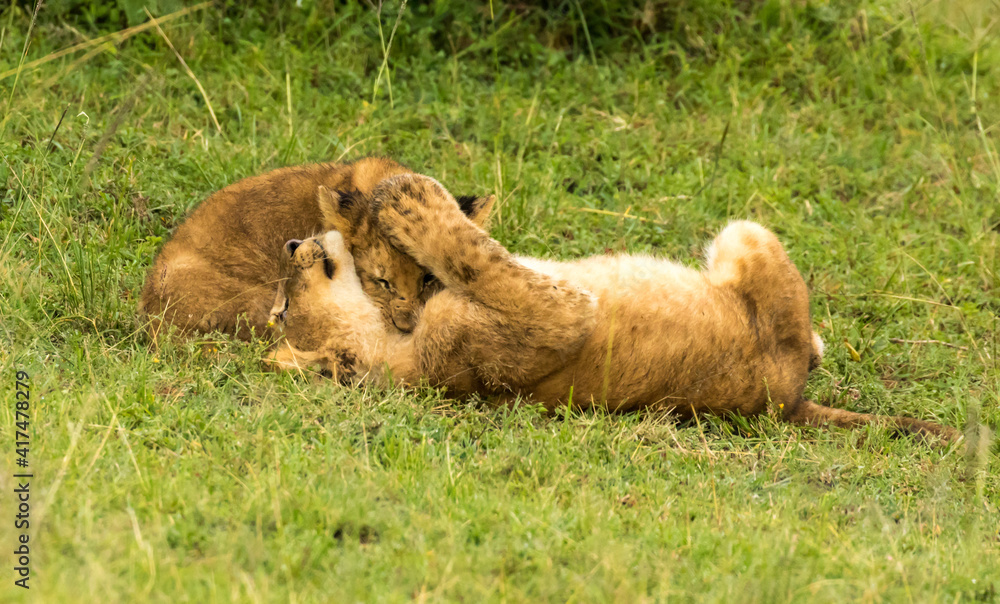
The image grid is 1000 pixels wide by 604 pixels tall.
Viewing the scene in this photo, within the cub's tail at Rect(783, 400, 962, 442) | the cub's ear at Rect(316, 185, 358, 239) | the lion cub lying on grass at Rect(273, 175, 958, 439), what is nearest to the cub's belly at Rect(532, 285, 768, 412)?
the lion cub lying on grass at Rect(273, 175, 958, 439)

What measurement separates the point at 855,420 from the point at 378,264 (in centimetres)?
216

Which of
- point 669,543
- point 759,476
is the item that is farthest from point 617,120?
point 669,543

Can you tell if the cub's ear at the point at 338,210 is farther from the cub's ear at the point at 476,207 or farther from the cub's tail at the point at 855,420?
the cub's tail at the point at 855,420

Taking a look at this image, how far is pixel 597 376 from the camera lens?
385 centimetres

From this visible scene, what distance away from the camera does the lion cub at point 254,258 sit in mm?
3863

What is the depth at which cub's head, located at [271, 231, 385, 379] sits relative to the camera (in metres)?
3.86

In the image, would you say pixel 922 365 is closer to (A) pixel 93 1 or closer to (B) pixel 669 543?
(B) pixel 669 543

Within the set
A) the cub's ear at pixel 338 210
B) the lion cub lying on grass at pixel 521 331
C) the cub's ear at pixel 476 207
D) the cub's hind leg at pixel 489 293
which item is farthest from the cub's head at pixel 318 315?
the cub's ear at pixel 476 207

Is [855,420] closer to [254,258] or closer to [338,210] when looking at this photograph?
[338,210]

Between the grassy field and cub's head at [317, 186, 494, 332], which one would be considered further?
cub's head at [317, 186, 494, 332]

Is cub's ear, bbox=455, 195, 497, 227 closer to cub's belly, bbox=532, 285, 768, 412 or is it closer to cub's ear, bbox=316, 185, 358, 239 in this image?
cub's ear, bbox=316, 185, 358, 239

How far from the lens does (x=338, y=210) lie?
4012mm

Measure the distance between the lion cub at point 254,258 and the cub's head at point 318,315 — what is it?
0.28 feet

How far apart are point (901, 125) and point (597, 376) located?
4.37 m
